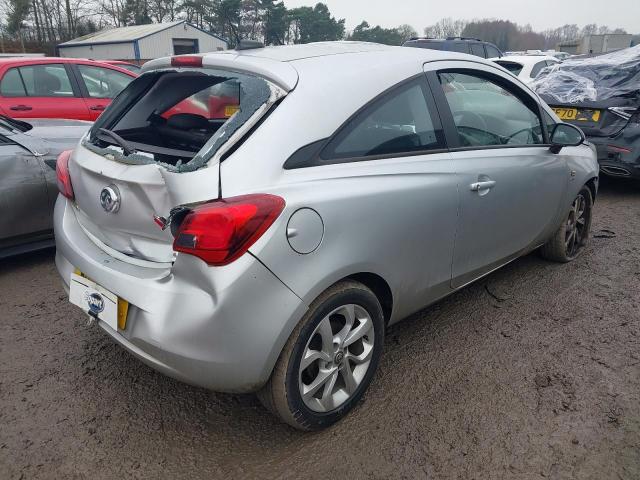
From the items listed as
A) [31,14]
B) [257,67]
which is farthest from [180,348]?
[31,14]

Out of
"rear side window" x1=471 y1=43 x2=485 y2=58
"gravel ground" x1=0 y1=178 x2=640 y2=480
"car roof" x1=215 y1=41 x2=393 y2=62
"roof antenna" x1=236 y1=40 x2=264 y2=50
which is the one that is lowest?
"gravel ground" x1=0 y1=178 x2=640 y2=480

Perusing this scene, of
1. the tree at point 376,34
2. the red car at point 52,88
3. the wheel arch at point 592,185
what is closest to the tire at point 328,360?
the wheel arch at point 592,185

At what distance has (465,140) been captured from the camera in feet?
8.97

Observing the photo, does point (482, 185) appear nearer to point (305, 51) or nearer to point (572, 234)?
point (305, 51)

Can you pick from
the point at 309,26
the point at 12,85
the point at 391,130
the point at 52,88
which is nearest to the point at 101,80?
the point at 52,88

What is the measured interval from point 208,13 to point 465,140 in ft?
164

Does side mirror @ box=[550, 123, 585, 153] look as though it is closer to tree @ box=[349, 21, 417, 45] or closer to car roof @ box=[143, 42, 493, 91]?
car roof @ box=[143, 42, 493, 91]

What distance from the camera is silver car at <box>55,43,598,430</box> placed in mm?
1836

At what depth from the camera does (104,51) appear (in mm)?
35219

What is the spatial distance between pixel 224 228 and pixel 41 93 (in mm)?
6062

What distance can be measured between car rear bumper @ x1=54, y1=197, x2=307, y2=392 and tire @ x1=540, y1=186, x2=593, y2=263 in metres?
2.67

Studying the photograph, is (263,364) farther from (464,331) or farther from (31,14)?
(31,14)

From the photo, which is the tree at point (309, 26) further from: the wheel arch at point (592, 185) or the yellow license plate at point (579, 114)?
the wheel arch at point (592, 185)

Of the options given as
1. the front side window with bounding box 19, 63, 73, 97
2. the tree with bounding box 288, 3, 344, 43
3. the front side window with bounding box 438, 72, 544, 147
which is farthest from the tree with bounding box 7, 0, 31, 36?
the front side window with bounding box 438, 72, 544, 147
